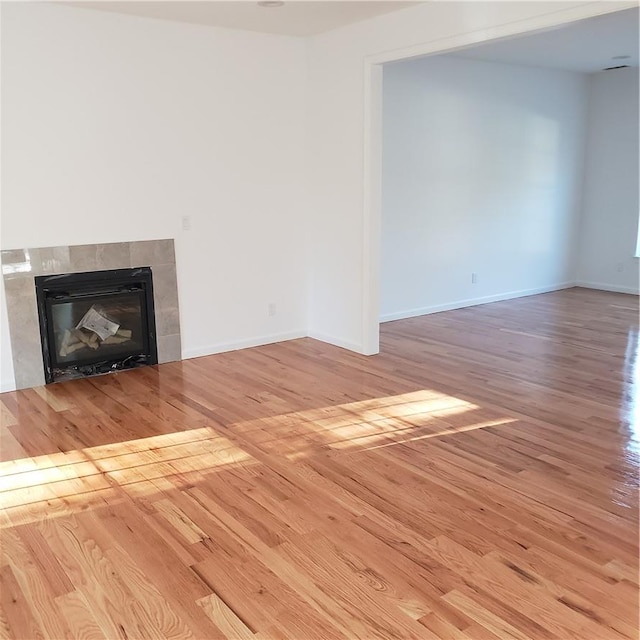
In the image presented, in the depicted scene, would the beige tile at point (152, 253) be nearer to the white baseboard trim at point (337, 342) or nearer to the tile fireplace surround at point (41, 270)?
the tile fireplace surround at point (41, 270)

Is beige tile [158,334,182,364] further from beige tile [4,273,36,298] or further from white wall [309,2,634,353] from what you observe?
white wall [309,2,634,353]

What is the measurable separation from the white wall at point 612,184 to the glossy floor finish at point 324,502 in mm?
3697

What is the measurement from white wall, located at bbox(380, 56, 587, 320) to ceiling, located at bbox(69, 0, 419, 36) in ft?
4.77

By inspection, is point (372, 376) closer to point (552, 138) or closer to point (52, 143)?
point (52, 143)

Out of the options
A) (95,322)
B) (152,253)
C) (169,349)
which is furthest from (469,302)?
(95,322)

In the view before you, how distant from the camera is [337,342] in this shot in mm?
5660

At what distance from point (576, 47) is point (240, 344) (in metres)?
4.27

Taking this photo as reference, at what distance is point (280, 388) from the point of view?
4520 mm

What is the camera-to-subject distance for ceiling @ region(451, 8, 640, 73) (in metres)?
5.38

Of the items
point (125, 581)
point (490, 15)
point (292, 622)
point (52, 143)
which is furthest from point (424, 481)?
point (52, 143)

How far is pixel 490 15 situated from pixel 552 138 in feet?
14.3

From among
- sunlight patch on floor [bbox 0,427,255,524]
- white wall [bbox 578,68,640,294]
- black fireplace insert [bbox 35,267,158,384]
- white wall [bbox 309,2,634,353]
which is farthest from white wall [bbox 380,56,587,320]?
sunlight patch on floor [bbox 0,427,255,524]

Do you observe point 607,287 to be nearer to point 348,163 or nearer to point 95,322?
point 348,163

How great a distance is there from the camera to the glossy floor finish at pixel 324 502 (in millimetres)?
2219
